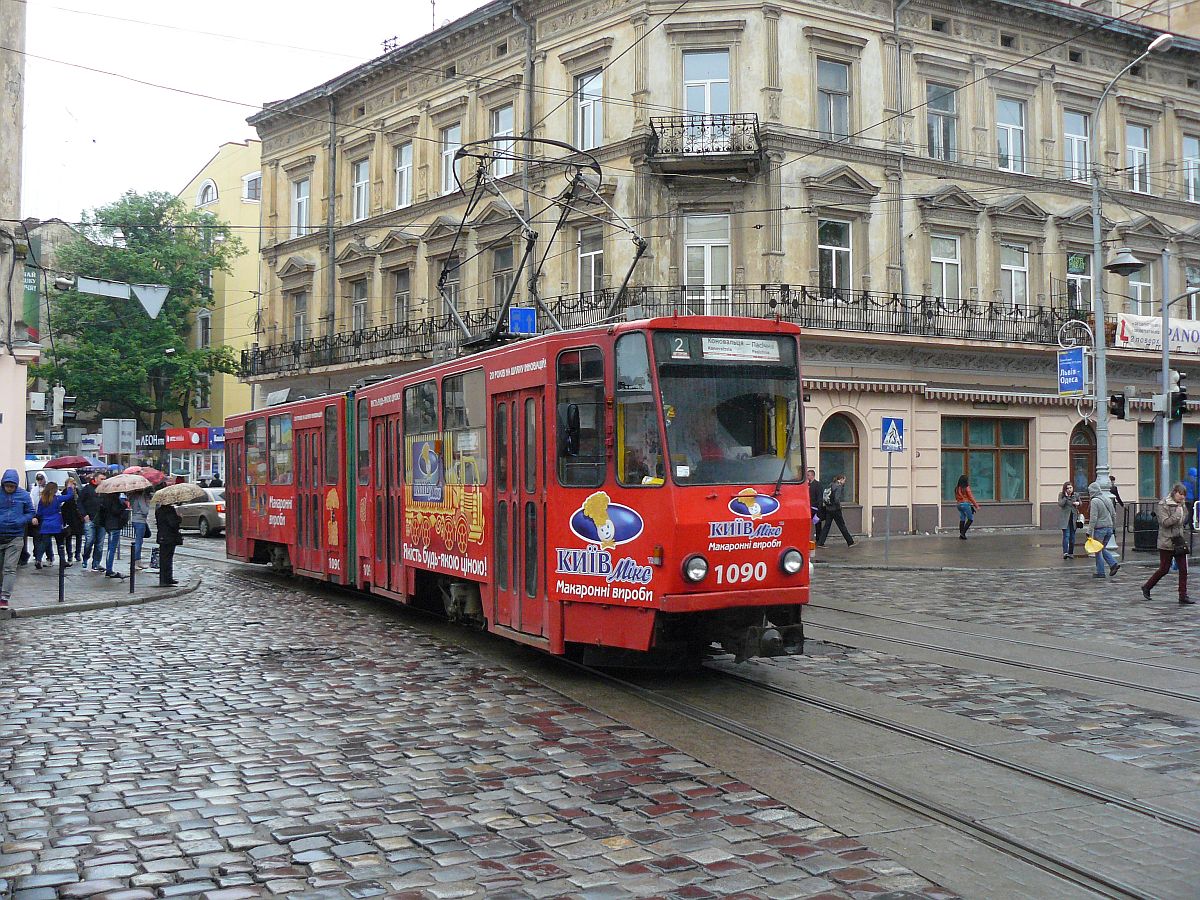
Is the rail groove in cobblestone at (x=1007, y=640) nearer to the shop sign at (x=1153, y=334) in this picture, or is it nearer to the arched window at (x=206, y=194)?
the shop sign at (x=1153, y=334)

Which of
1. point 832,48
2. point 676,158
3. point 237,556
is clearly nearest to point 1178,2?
point 832,48

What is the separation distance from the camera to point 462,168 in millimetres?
35125

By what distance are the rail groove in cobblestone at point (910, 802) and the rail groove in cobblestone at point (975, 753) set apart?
90cm

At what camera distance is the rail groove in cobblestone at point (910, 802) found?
17.6 ft

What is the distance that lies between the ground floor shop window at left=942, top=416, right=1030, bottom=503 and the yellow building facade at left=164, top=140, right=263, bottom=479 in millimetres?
35206

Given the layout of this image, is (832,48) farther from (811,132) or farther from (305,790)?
(305,790)

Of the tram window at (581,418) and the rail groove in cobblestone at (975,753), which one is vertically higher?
the tram window at (581,418)

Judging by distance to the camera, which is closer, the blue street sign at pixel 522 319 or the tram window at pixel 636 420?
the tram window at pixel 636 420

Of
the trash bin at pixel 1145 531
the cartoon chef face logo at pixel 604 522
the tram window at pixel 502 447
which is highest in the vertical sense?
the tram window at pixel 502 447

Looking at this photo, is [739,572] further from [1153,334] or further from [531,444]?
[1153,334]

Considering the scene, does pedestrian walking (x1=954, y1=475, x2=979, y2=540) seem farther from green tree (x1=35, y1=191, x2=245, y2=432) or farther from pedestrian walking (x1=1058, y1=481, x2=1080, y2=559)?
green tree (x1=35, y1=191, x2=245, y2=432)

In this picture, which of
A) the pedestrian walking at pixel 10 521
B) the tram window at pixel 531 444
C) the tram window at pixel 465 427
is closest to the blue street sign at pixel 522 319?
the pedestrian walking at pixel 10 521

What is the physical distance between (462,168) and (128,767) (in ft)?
96.8

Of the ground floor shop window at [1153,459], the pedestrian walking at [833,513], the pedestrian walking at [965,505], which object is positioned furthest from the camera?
the ground floor shop window at [1153,459]
